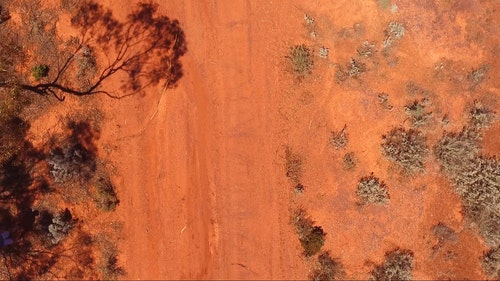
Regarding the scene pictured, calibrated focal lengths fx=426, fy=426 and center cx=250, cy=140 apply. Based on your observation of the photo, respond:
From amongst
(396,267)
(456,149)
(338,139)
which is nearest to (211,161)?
(338,139)

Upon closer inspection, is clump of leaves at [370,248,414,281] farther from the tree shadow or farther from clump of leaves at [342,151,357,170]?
the tree shadow

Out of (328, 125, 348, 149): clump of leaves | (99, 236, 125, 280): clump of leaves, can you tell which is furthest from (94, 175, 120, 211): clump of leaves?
(328, 125, 348, 149): clump of leaves

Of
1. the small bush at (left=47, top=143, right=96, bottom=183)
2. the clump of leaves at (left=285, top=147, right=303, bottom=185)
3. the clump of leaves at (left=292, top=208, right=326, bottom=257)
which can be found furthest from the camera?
the clump of leaves at (left=285, top=147, right=303, bottom=185)

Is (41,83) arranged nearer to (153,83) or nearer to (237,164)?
(153,83)

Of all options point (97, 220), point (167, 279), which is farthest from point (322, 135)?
point (97, 220)

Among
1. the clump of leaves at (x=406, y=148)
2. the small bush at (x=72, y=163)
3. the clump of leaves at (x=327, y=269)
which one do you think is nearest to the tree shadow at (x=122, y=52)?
the small bush at (x=72, y=163)
